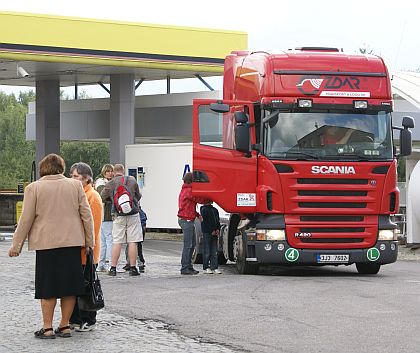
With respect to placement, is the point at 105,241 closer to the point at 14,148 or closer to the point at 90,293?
the point at 90,293

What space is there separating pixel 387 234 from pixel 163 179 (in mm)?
15531

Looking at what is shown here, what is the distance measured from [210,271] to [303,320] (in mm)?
7167

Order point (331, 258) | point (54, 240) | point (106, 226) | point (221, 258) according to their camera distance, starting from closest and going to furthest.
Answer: point (54, 240) < point (331, 258) < point (106, 226) < point (221, 258)

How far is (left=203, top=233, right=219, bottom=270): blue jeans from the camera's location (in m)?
19.5

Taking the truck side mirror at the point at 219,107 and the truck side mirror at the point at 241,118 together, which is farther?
the truck side mirror at the point at 241,118

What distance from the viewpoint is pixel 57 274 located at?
37.4 feet

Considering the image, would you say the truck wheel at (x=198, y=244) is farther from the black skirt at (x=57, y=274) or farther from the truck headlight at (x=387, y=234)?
the black skirt at (x=57, y=274)

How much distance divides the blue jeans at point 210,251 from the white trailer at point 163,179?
43.5 feet

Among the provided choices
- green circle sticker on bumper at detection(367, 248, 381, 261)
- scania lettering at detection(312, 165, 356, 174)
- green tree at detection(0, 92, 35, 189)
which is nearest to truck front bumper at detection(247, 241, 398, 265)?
green circle sticker on bumper at detection(367, 248, 381, 261)

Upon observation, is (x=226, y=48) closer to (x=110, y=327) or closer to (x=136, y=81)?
(x=136, y=81)

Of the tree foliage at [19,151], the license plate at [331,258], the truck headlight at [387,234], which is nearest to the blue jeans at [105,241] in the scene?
the license plate at [331,258]

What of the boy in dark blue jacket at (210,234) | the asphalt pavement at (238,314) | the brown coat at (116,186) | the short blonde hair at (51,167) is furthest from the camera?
the boy in dark blue jacket at (210,234)

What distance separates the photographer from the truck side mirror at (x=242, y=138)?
18.6m

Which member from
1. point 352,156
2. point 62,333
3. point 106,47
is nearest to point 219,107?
point 352,156
